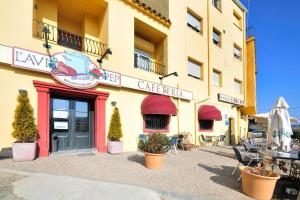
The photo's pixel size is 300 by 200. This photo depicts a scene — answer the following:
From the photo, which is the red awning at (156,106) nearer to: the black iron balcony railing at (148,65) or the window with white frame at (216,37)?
the black iron balcony railing at (148,65)

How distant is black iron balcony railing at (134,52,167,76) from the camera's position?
1344 centimetres

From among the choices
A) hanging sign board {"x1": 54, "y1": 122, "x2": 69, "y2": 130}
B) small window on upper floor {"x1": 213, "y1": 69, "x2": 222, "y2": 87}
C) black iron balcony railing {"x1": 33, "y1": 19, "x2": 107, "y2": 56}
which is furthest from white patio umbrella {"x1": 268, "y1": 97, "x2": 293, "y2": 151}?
small window on upper floor {"x1": 213, "y1": 69, "x2": 222, "y2": 87}

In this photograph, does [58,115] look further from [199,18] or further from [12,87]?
[199,18]

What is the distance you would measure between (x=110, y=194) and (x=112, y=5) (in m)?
9.44

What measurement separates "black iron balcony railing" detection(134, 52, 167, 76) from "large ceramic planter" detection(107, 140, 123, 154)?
475 cm

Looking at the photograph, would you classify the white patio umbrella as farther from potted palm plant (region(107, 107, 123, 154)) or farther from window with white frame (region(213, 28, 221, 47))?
window with white frame (region(213, 28, 221, 47))

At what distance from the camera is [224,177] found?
746 cm

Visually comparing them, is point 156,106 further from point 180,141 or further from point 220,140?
point 220,140

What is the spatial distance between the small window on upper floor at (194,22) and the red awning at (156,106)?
740 cm

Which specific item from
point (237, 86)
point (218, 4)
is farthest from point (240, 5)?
point (237, 86)

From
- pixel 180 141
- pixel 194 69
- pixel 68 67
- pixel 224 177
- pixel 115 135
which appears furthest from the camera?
pixel 194 69

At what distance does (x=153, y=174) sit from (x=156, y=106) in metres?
5.41

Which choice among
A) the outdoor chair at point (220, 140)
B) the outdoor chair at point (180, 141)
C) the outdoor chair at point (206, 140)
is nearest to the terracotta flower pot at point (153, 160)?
the outdoor chair at point (180, 141)

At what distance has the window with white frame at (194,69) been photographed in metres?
16.7
